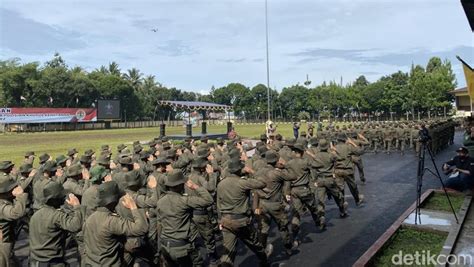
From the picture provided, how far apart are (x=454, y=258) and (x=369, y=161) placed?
1449cm

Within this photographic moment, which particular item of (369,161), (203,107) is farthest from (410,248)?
(203,107)

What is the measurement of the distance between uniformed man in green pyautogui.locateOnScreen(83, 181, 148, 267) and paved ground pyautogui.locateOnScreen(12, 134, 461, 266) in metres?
3.25

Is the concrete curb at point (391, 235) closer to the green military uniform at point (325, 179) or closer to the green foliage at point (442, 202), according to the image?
the green foliage at point (442, 202)

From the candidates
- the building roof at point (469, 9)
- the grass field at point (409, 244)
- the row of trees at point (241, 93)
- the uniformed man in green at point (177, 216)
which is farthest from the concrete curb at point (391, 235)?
the row of trees at point (241, 93)

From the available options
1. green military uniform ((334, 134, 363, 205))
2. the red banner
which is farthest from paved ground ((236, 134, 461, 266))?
the red banner

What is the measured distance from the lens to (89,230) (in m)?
4.78

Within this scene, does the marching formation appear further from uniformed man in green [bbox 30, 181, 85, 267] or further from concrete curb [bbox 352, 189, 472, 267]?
concrete curb [bbox 352, 189, 472, 267]

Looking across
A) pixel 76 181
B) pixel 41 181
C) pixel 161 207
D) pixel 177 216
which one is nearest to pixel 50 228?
pixel 161 207

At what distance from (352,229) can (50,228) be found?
6659mm

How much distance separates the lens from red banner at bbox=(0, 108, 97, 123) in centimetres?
5084

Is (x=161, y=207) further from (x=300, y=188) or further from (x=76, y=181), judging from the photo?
(x=300, y=188)

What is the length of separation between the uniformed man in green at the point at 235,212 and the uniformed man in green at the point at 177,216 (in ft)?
2.59

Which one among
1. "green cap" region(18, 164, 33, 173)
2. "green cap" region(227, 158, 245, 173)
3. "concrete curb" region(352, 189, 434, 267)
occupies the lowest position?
"concrete curb" region(352, 189, 434, 267)

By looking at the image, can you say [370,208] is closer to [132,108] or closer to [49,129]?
[49,129]
